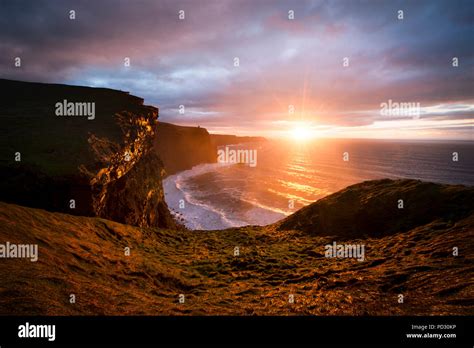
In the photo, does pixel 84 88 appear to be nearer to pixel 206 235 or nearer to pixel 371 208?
pixel 206 235

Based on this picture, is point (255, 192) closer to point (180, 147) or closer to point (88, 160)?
point (88, 160)

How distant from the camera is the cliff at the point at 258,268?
22.5ft

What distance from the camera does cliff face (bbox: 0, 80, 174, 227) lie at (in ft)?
54.2

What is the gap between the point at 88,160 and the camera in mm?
19438

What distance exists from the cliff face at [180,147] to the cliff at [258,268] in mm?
98487

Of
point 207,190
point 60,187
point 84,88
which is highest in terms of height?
point 84,88

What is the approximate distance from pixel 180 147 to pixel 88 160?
106 m

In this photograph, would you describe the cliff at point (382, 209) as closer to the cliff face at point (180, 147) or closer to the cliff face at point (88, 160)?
the cliff face at point (88, 160)

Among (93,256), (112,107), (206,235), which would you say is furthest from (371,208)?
(112,107)

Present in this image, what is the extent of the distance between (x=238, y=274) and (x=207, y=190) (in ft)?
200

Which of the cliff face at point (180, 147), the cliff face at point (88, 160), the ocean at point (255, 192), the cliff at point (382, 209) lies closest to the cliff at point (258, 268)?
the cliff at point (382, 209)

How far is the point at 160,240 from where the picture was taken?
1888cm

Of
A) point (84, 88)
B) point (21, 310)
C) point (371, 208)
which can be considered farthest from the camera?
point (84, 88)

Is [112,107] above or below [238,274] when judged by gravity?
above
